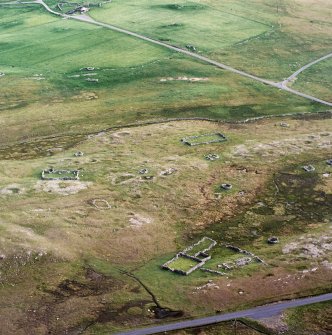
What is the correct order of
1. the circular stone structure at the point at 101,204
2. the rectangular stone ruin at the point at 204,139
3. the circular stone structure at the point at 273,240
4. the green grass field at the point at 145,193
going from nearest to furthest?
the green grass field at the point at 145,193
the circular stone structure at the point at 273,240
the circular stone structure at the point at 101,204
the rectangular stone ruin at the point at 204,139

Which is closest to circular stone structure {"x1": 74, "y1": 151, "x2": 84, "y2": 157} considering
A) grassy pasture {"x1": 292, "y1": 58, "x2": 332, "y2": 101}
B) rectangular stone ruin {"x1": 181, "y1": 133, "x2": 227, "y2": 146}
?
rectangular stone ruin {"x1": 181, "y1": 133, "x2": 227, "y2": 146}

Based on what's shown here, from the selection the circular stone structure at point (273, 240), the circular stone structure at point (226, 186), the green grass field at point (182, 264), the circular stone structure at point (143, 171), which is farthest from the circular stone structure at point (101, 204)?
the circular stone structure at point (273, 240)

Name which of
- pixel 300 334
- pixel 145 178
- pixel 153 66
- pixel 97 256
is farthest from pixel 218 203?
pixel 153 66

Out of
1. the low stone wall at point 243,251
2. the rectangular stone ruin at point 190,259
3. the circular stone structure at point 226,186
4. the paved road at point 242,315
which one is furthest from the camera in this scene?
the circular stone structure at point 226,186

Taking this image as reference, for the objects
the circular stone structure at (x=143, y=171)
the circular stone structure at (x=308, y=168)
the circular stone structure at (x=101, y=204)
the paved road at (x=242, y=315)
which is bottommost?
the circular stone structure at (x=308, y=168)

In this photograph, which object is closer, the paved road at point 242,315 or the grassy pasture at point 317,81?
the paved road at point 242,315

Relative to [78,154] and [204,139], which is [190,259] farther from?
[204,139]

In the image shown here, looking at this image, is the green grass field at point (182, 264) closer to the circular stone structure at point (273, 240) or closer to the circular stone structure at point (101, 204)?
the circular stone structure at point (273, 240)

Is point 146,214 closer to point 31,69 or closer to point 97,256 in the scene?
point 97,256
